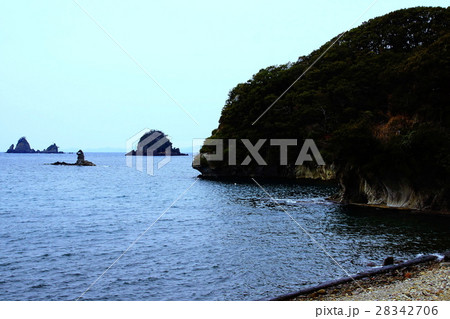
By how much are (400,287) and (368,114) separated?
34.3m

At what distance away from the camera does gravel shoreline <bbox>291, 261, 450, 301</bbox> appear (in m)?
11.8

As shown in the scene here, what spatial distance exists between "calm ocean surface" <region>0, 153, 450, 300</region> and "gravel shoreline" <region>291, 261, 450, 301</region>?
1791 millimetres

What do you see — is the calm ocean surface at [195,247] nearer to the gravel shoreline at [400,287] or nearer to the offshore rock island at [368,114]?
the gravel shoreline at [400,287]

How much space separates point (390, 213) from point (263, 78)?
50.3 metres

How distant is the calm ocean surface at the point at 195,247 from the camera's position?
15.8 m

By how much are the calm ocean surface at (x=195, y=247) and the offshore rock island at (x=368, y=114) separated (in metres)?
3.79

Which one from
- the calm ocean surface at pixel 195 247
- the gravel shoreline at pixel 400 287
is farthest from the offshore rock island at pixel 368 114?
the gravel shoreline at pixel 400 287

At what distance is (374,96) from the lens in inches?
2101

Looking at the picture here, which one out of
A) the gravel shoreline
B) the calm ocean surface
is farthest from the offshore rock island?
the gravel shoreline

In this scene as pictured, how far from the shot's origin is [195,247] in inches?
888

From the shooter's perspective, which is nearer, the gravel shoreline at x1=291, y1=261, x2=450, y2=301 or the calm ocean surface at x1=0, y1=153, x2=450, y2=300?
the gravel shoreline at x1=291, y1=261, x2=450, y2=301

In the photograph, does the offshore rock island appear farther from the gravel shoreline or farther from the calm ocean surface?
the gravel shoreline

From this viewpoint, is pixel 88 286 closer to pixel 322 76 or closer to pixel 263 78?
pixel 322 76

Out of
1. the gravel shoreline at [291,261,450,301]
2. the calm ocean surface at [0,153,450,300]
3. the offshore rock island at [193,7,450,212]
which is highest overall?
the offshore rock island at [193,7,450,212]
